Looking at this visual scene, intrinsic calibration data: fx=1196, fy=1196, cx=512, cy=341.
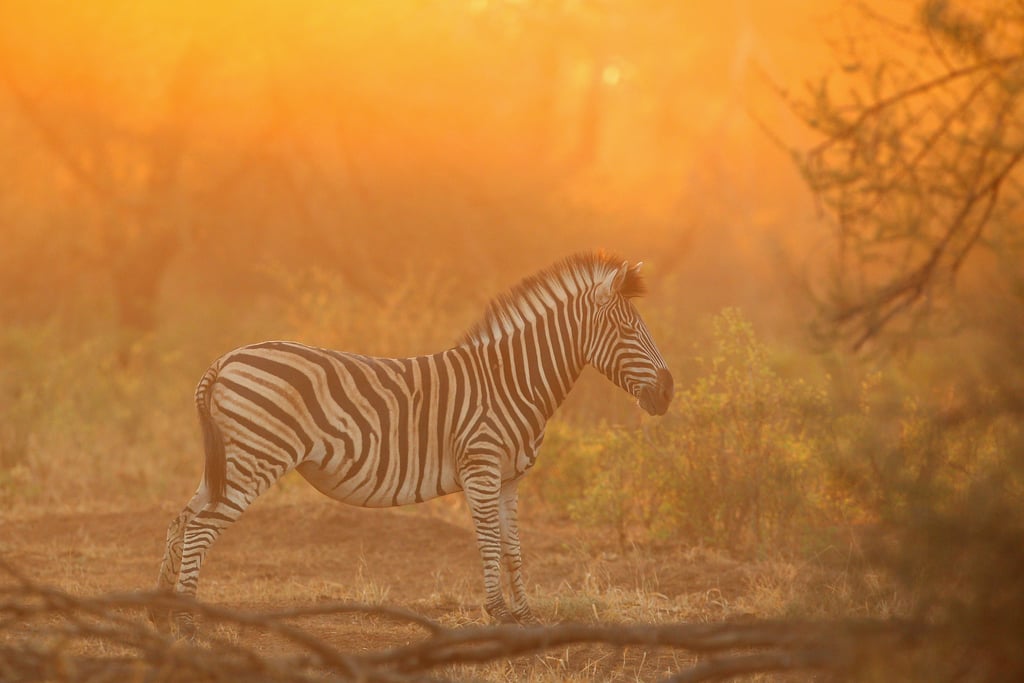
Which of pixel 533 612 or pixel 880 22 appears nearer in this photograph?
pixel 880 22

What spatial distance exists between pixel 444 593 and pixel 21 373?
7.58m

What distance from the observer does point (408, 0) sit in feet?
68.8

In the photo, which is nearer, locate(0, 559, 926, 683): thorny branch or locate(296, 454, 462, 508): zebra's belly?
locate(0, 559, 926, 683): thorny branch

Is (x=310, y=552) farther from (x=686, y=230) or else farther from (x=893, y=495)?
(x=686, y=230)

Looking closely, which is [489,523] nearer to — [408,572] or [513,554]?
[513,554]

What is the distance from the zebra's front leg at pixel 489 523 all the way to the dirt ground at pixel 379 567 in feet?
0.85

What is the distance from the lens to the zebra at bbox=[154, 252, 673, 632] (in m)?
6.36

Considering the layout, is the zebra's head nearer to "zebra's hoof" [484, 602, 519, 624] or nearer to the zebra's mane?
the zebra's mane

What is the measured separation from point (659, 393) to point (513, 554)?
1242mm

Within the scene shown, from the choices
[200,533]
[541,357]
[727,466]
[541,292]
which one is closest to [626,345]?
[541,357]

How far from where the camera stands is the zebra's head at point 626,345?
6863mm

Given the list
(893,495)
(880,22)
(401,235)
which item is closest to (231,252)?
(401,235)

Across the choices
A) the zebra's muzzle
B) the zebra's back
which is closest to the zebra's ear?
the zebra's muzzle

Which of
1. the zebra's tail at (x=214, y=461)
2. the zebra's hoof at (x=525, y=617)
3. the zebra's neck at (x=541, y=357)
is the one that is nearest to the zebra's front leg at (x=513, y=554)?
the zebra's hoof at (x=525, y=617)
